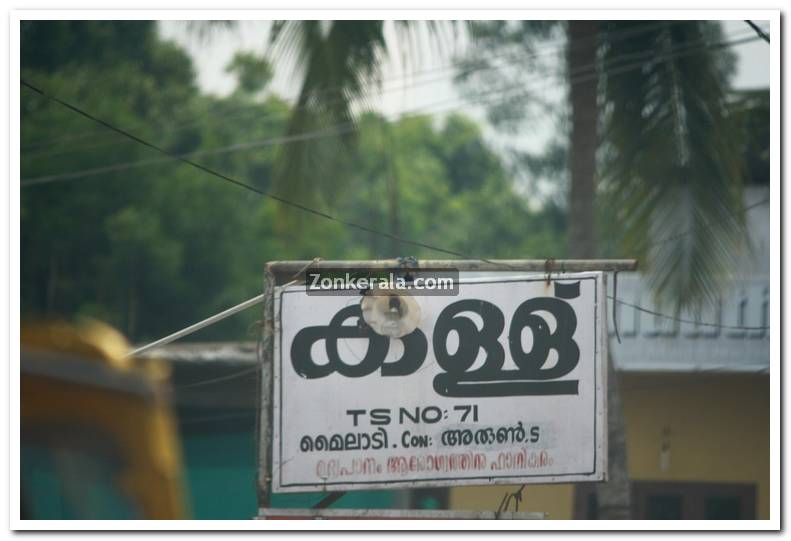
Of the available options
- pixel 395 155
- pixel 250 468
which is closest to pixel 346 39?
pixel 250 468

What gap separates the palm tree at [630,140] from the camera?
9.21 metres

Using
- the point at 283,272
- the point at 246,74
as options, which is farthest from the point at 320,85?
the point at 246,74

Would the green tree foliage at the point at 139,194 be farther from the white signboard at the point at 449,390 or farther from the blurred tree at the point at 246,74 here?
the white signboard at the point at 449,390

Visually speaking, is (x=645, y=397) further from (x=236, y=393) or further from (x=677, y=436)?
(x=236, y=393)

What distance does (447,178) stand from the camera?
36.0 meters

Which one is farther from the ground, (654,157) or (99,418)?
(654,157)

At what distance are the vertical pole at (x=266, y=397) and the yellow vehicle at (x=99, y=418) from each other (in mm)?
3341

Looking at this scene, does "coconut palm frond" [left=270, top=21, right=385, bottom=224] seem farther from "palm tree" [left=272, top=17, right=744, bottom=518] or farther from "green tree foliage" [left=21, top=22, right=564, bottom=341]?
"green tree foliage" [left=21, top=22, right=564, bottom=341]

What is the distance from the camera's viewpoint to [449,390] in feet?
20.3

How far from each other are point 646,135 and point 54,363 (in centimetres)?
768
